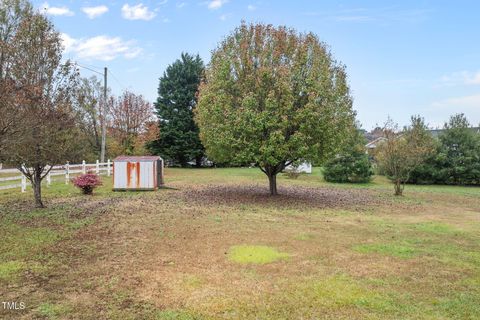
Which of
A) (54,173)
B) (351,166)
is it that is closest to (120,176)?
(54,173)

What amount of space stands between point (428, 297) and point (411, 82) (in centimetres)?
1760

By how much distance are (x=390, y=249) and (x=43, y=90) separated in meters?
9.34

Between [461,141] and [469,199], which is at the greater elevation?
[461,141]

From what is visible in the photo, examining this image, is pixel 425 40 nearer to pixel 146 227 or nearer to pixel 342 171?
pixel 342 171

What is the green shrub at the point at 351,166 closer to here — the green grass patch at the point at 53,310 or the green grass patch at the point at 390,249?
the green grass patch at the point at 390,249

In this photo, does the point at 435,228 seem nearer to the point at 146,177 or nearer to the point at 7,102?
the point at 7,102

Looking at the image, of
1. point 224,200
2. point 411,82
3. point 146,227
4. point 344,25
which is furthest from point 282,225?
point 411,82

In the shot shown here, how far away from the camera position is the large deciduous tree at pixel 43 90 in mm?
9117

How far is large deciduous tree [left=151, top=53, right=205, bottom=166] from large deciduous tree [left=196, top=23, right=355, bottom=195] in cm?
2008

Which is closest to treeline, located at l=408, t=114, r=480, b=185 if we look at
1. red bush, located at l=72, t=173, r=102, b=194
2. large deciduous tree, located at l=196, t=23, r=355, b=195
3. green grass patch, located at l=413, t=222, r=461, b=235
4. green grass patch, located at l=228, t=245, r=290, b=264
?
large deciduous tree, located at l=196, t=23, r=355, b=195

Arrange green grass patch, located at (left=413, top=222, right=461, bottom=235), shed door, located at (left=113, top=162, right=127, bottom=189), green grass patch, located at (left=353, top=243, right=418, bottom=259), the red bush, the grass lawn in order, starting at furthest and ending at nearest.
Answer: shed door, located at (left=113, top=162, right=127, bottom=189) → the red bush → green grass patch, located at (left=413, top=222, right=461, bottom=235) → green grass patch, located at (left=353, top=243, right=418, bottom=259) → the grass lawn

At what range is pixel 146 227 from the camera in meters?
8.57

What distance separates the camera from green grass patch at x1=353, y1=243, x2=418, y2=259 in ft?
21.9

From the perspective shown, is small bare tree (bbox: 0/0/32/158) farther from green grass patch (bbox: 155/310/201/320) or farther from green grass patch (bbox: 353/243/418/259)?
green grass patch (bbox: 353/243/418/259)
